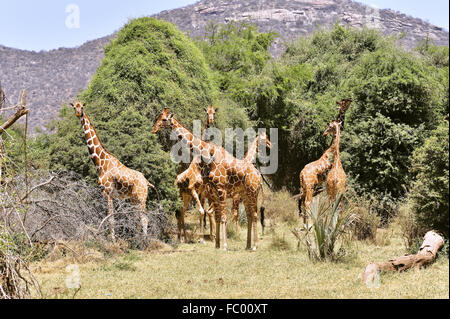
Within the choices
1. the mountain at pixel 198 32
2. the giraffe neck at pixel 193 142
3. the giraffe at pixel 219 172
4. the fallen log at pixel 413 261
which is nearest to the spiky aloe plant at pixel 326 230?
the fallen log at pixel 413 261

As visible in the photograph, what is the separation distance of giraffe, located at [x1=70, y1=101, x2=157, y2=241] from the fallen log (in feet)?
14.0

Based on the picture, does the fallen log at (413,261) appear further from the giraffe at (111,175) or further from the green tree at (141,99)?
the green tree at (141,99)

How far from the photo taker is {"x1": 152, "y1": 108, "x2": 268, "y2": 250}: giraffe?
905 centimetres

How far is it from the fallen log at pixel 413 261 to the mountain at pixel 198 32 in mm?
6960

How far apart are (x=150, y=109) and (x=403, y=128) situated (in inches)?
258

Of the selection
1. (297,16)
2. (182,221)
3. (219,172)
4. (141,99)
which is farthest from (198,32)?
(219,172)

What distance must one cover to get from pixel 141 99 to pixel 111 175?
3073 millimetres

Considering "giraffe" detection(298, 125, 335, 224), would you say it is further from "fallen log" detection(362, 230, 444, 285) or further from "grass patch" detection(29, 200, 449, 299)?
"fallen log" detection(362, 230, 444, 285)

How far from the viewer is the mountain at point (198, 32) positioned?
1445 cm

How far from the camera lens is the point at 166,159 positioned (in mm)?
10219

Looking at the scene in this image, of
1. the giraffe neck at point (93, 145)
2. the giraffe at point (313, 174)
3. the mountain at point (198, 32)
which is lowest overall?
the giraffe at point (313, 174)

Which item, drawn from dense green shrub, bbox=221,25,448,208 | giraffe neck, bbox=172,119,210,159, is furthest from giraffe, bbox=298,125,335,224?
giraffe neck, bbox=172,119,210,159
